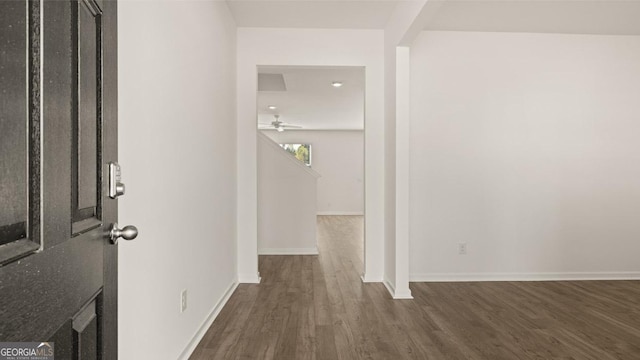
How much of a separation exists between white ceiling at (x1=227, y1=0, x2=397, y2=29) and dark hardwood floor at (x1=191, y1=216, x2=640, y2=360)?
256 cm

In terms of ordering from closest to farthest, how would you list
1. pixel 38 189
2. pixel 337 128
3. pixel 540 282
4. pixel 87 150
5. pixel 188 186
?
1. pixel 38 189
2. pixel 87 150
3. pixel 188 186
4. pixel 540 282
5. pixel 337 128

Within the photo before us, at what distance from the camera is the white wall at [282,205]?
4984mm

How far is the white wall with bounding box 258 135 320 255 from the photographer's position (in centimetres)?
498

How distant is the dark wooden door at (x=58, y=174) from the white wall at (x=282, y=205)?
3983 mm

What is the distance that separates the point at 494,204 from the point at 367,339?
221 centimetres

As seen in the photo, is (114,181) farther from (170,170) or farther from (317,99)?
(317,99)

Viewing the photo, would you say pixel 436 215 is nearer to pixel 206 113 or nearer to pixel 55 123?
pixel 206 113

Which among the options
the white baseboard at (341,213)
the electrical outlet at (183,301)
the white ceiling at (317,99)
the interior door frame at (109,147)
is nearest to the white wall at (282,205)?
the white ceiling at (317,99)

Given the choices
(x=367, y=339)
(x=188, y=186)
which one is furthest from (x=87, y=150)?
(x=367, y=339)

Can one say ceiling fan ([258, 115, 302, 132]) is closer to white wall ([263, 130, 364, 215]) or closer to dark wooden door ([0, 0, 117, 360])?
white wall ([263, 130, 364, 215])

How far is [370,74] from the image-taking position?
3.83 meters

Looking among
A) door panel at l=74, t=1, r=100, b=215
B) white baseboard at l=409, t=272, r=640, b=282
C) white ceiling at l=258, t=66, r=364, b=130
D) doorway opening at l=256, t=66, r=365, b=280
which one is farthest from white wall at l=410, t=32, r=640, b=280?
door panel at l=74, t=1, r=100, b=215

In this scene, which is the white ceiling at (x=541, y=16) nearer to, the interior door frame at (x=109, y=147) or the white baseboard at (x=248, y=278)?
the interior door frame at (x=109, y=147)

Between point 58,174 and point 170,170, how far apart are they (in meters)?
1.30
